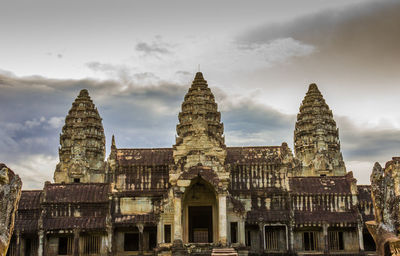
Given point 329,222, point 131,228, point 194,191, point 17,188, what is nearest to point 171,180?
point 194,191

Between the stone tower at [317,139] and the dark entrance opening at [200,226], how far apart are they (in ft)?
104

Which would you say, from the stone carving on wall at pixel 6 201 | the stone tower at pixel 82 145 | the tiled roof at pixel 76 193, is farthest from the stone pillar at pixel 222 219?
the stone tower at pixel 82 145

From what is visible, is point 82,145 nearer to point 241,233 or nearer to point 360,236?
point 241,233

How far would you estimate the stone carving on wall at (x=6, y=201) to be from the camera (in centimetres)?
1911

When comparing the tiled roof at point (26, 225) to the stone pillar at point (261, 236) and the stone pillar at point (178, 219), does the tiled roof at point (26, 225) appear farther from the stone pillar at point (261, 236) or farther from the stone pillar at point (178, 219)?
the stone pillar at point (261, 236)

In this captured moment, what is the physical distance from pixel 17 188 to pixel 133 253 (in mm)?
19904

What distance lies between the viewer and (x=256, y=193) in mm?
39125

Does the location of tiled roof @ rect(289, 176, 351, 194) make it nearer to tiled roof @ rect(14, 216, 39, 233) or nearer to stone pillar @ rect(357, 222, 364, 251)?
stone pillar @ rect(357, 222, 364, 251)

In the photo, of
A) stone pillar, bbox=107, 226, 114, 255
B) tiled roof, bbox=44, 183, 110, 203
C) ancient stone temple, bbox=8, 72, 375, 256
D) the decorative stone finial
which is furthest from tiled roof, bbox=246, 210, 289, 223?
the decorative stone finial

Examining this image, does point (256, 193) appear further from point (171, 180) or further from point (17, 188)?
point (17, 188)

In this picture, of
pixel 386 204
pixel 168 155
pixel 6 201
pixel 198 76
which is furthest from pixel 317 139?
pixel 6 201

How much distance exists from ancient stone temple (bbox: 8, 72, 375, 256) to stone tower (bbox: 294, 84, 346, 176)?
25668 millimetres

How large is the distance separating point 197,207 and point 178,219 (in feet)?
13.0

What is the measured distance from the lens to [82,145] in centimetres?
6825
